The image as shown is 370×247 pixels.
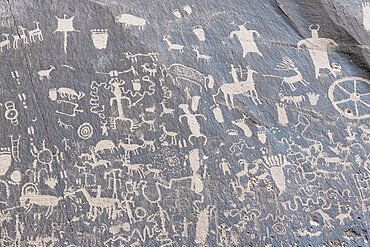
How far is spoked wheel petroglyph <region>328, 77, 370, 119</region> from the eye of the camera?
247cm

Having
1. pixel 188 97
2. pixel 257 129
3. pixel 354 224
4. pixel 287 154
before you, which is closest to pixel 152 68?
Result: pixel 188 97

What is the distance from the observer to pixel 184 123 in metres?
2.38

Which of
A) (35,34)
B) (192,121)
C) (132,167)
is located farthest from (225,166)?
(35,34)

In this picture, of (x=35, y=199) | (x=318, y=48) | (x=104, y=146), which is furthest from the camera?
(x=318, y=48)

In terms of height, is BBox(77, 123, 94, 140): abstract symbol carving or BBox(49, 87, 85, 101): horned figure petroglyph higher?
BBox(49, 87, 85, 101): horned figure petroglyph

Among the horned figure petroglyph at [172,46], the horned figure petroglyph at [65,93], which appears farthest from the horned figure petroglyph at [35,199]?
the horned figure petroglyph at [172,46]

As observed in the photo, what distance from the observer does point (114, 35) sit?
2.50m

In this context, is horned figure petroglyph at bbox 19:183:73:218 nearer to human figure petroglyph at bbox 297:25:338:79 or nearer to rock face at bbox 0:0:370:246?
rock face at bbox 0:0:370:246

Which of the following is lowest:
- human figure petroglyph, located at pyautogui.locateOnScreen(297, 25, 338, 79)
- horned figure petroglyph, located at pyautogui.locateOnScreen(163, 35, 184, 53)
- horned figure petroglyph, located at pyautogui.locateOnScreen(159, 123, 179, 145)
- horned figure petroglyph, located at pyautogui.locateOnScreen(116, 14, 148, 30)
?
horned figure petroglyph, located at pyautogui.locateOnScreen(159, 123, 179, 145)

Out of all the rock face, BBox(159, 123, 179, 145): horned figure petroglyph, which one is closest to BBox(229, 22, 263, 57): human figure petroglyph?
the rock face

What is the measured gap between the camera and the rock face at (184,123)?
2.23 meters

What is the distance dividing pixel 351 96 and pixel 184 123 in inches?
32.8

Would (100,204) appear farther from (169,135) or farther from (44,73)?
(44,73)

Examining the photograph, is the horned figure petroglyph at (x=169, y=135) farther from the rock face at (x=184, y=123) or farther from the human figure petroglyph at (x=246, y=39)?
the human figure petroglyph at (x=246, y=39)
